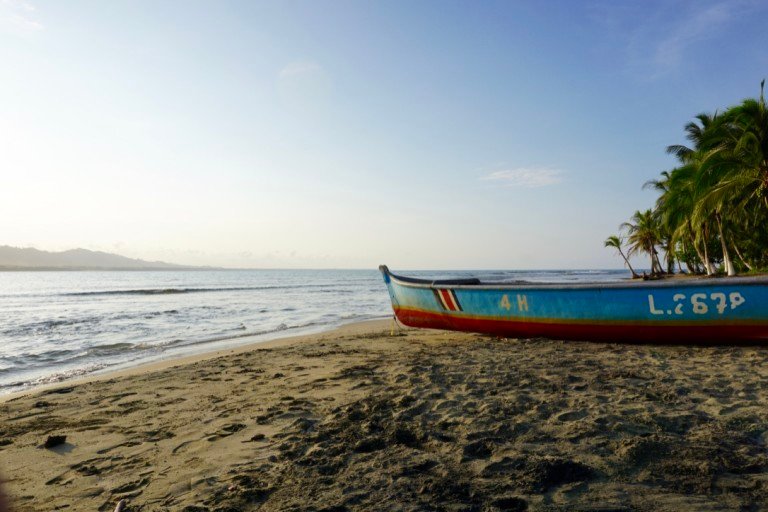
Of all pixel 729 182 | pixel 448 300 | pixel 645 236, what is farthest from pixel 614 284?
pixel 645 236

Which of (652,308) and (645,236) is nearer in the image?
(652,308)

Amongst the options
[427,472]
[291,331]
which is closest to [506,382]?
[427,472]

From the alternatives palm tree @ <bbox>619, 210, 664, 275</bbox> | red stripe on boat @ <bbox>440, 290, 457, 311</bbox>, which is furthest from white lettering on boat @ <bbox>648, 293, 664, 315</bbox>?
palm tree @ <bbox>619, 210, 664, 275</bbox>

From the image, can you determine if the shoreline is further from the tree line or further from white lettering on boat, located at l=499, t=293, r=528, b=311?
the tree line

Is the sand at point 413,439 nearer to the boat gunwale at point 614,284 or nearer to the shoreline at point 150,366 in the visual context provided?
the shoreline at point 150,366

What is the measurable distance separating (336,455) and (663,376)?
3.63 m

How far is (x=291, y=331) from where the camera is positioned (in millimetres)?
11930

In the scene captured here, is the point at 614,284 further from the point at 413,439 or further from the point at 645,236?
the point at 645,236

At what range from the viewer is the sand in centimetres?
233

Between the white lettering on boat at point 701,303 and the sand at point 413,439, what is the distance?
739 mm

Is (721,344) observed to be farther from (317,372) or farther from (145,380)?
(145,380)

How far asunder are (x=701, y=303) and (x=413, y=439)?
5.34 meters

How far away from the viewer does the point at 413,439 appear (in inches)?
122

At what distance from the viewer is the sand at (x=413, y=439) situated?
2.33 m
